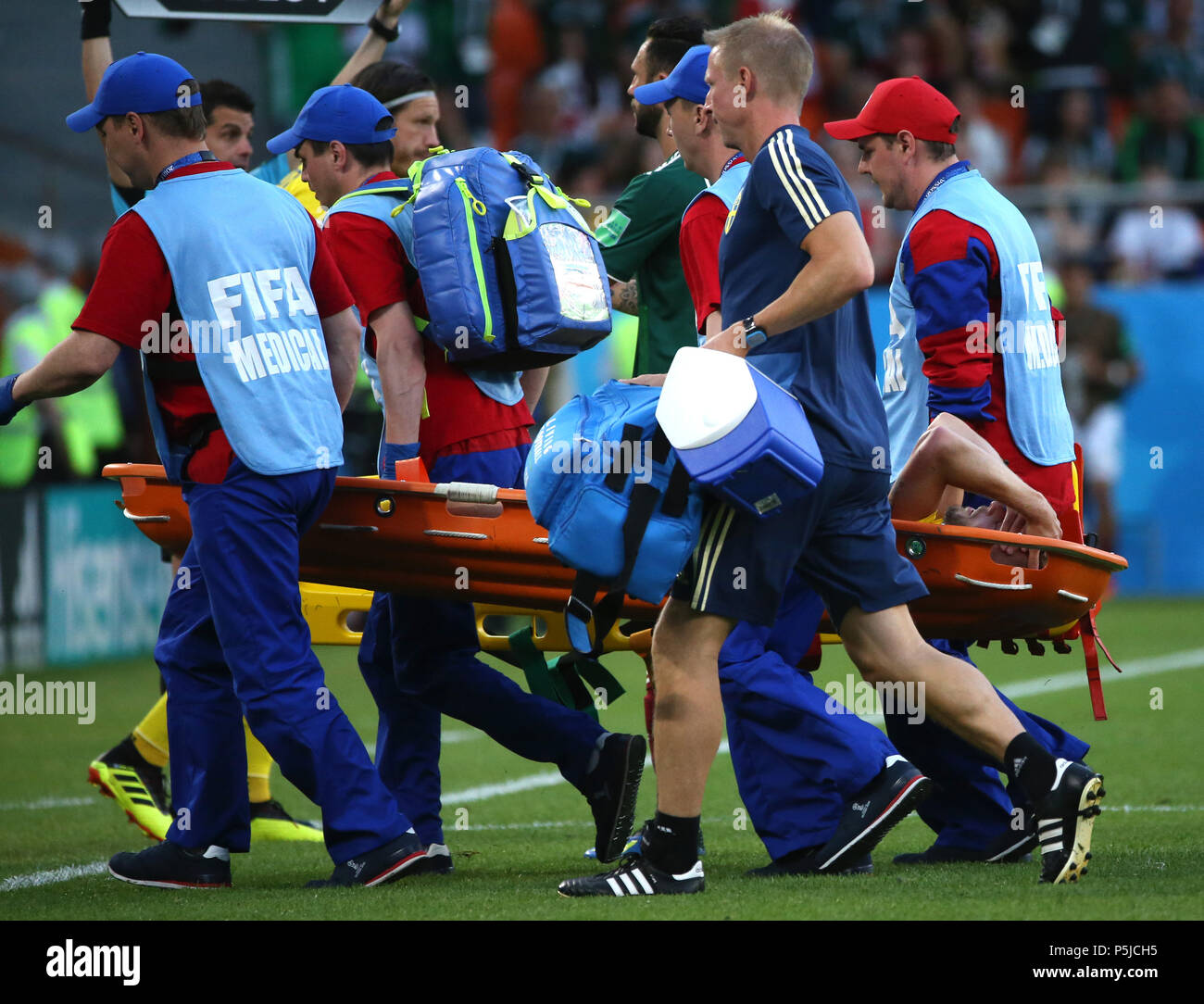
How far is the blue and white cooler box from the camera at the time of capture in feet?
13.7

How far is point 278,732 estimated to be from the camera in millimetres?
4707

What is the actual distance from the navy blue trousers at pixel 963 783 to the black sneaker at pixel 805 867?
39 cm

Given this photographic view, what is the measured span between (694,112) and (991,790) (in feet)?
6.93

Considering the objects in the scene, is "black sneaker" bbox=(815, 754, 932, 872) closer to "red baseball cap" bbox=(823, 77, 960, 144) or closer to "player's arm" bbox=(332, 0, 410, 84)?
"red baseball cap" bbox=(823, 77, 960, 144)

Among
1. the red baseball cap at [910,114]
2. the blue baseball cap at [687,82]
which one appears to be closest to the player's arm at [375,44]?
the blue baseball cap at [687,82]

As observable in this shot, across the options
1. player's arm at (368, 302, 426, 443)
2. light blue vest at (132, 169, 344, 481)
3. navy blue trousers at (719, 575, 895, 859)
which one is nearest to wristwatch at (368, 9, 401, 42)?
player's arm at (368, 302, 426, 443)

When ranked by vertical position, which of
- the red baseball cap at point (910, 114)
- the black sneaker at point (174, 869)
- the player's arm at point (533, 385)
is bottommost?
the black sneaker at point (174, 869)

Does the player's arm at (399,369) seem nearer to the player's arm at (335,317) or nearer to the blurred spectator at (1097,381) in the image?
the player's arm at (335,317)

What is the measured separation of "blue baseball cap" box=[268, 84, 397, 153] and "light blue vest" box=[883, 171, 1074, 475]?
5.20 ft

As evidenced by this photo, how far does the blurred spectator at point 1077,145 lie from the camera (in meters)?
15.8

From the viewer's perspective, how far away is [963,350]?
16.8 ft

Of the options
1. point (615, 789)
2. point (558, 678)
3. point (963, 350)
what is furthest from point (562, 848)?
point (963, 350)

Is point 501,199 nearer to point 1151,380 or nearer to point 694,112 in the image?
point 694,112
